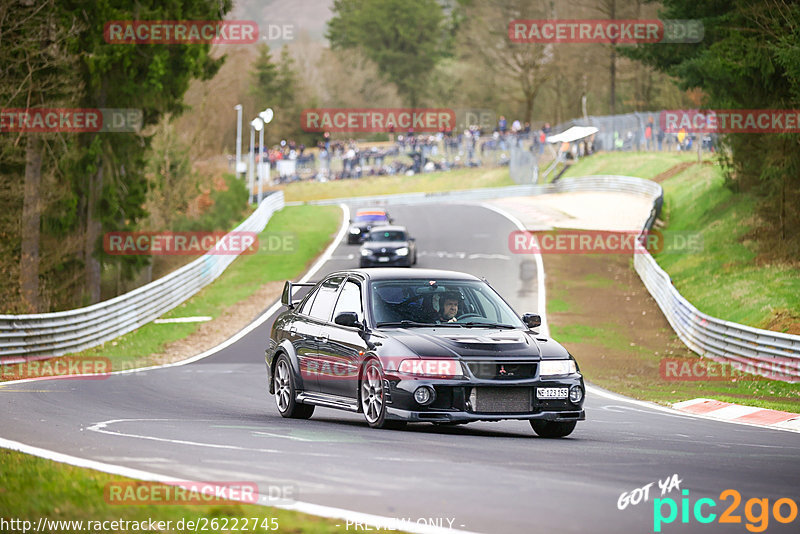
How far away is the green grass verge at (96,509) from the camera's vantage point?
21.1ft

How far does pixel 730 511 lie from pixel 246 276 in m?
37.2

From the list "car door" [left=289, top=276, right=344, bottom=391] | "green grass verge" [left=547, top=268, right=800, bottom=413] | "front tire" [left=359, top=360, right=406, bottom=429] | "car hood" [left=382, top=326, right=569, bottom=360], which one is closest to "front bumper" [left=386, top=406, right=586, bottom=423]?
"front tire" [left=359, top=360, right=406, bottom=429]

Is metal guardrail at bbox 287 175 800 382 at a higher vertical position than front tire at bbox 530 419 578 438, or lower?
lower

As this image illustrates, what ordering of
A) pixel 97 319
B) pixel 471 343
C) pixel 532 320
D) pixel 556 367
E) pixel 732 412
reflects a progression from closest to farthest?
1. pixel 471 343
2. pixel 556 367
3. pixel 532 320
4. pixel 732 412
5. pixel 97 319

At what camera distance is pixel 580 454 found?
9.81m

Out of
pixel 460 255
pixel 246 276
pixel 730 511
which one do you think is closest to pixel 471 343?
pixel 730 511

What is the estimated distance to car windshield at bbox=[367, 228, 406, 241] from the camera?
40.9m

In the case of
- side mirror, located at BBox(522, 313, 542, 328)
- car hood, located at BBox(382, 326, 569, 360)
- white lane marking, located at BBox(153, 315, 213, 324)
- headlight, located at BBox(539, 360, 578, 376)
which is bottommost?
white lane marking, located at BBox(153, 315, 213, 324)

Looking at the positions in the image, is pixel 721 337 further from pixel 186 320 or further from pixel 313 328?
pixel 186 320

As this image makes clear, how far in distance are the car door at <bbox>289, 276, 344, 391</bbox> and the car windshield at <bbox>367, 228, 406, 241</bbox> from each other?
89.4 feet

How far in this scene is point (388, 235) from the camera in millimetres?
41031

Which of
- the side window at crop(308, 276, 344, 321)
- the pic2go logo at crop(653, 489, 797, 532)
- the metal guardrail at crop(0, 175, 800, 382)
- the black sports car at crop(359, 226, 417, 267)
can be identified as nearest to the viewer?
the pic2go logo at crop(653, 489, 797, 532)

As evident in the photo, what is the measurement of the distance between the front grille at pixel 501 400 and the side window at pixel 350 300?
179cm

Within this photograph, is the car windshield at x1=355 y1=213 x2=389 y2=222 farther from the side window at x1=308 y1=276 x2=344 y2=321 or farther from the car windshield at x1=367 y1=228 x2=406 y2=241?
the side window at x1=308 y1=276 x2=344 y2=321
